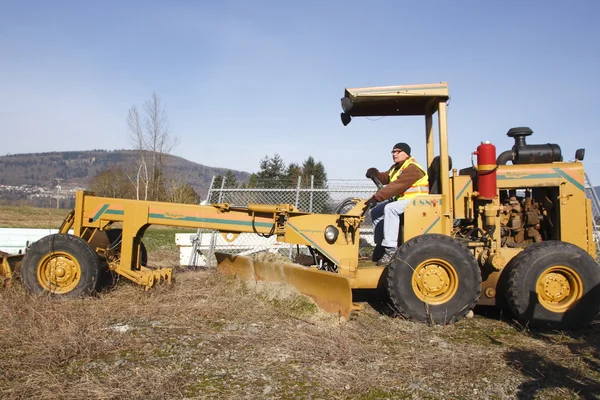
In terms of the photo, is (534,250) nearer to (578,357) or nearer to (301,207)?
(578,357)

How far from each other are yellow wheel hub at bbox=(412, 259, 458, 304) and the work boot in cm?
49

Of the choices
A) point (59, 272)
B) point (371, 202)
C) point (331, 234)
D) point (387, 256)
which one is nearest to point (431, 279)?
point (387, 256)

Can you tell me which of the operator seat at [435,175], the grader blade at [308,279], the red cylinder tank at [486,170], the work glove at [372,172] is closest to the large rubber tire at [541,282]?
the red cylinder tank at [486,170]

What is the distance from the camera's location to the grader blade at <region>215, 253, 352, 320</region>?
4.95m

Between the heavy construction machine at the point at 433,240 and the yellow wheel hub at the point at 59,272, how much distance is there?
12 millimetres

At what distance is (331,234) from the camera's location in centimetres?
559

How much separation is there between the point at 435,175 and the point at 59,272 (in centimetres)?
458

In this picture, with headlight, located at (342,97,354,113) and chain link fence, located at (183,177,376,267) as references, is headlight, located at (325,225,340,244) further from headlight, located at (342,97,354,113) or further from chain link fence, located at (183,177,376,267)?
chain link fence, located at (183,177,376,267)

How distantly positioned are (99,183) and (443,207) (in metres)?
46.8

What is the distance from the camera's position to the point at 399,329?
4957mm

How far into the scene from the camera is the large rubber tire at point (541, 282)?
5078 mm

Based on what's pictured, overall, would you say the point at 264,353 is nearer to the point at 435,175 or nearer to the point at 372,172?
the point at 435,175

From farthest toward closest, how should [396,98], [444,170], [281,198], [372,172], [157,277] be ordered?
[281,198] → [372,172] → [157,277] → [396,98] → [444,170]

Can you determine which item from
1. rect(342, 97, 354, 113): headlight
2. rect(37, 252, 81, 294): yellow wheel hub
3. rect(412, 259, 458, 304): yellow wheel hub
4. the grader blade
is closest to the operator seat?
rect(412, 259, 458, 304): yellow wheel hub
